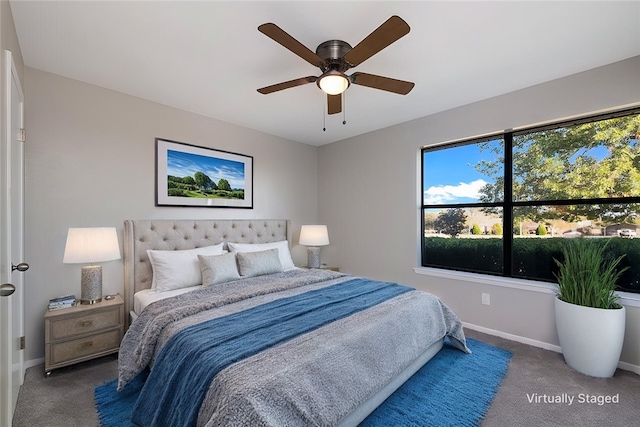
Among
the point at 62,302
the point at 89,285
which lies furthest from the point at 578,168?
the point at 62,302

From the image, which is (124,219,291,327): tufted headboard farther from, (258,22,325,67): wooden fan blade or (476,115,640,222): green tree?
(476,115,640,222): green tree

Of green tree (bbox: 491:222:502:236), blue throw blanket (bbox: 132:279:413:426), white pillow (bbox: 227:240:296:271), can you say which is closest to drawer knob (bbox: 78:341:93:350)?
blue throw blanket (bbox: 132:279:413:426)

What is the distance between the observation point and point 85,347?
225 cm

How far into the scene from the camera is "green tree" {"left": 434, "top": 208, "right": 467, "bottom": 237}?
132 inches

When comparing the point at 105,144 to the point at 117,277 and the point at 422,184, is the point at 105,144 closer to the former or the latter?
the point at 117,277

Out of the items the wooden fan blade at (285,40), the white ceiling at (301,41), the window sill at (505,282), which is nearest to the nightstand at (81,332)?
the white ceiling at (301,41)

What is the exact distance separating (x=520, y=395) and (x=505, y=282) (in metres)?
1.18

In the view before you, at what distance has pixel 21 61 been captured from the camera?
2162 mm

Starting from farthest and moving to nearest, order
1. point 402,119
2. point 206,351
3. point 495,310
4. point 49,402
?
point 402,119 → point 495,310 → point 49,402 → point 206,351

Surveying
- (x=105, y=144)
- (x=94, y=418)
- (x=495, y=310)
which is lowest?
(x=94, y=418)

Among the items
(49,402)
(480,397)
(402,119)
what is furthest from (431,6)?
(49,402)

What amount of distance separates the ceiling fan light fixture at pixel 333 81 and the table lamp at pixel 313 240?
2.33 meters

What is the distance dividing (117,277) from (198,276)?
79cm

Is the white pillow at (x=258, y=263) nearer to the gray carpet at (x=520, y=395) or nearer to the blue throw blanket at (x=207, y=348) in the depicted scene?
the blue throw blanket at (x=207, y=348)
